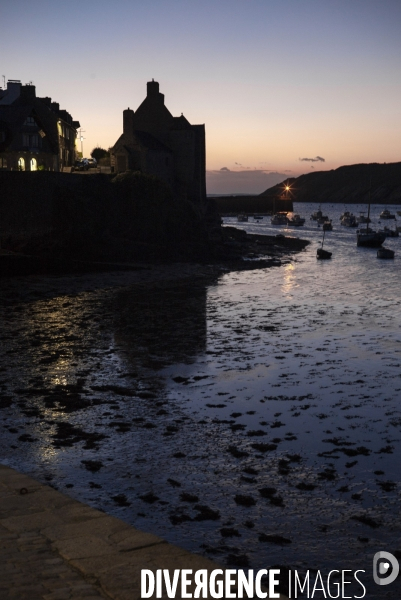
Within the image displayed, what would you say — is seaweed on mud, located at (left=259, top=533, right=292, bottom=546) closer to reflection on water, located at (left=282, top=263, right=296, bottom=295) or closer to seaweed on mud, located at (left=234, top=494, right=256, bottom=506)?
seaweed on mud, located at (left=234, top=494, right=256, bottom=506)

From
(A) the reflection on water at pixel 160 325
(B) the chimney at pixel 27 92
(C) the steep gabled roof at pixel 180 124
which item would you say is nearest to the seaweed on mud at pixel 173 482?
(A) the reflection on water at pixel 160 325

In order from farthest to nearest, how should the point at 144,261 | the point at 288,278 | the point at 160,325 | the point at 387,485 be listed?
the point at 144,261, the point at 288,278, the point at 160,325, the point at 387,485

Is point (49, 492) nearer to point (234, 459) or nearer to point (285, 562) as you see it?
point (285, 562)

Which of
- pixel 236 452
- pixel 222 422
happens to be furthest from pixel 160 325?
pixel 236 452

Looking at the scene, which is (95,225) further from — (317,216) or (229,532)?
(317,216)

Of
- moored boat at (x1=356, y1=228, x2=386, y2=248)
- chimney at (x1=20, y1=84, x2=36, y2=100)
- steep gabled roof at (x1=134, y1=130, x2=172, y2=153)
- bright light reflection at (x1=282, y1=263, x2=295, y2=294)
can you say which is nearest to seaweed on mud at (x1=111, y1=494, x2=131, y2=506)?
bright light reflection at (x1=282, y1=263, x2=295, y2=294)

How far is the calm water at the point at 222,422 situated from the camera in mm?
9758

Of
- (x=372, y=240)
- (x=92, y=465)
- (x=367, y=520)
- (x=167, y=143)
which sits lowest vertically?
(x=367, y=520)

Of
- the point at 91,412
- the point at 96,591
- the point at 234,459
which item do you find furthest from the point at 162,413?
the point at 96,591

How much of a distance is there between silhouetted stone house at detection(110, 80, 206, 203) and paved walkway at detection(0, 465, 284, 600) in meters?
61.2

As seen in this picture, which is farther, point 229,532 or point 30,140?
point 30,140

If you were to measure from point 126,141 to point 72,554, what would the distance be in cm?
6386

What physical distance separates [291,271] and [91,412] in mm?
40183

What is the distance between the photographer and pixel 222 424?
1470 centimetres
